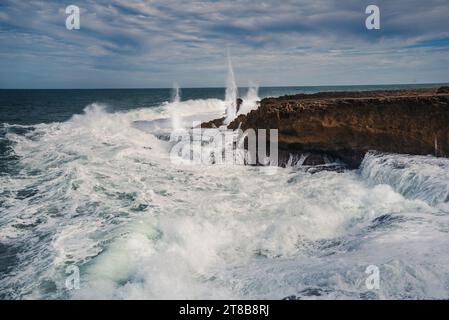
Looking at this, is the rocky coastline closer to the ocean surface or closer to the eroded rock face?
the eroded rock face

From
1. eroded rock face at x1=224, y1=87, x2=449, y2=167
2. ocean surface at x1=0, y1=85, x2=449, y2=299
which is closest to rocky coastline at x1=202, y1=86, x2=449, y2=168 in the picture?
eroded rock face at x1=224, y1=87, x2=449, y2=167

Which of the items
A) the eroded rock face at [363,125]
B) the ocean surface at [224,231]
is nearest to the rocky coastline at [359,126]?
the eroded rock face at [363,125]

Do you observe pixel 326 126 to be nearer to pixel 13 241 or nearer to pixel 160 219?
pixel 160 219

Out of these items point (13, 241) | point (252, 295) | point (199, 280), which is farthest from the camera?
point (13, 241)

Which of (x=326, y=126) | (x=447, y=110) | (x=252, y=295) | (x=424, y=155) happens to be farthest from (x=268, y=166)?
(x=252, y=295)

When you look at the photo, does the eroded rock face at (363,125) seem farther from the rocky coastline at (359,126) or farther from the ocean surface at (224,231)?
the ocean surface at (224,231)

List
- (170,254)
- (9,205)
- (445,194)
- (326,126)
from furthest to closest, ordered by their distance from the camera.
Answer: (326,126)
(9,205)
(445,194)
(170,254)

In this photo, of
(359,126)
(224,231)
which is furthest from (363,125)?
(224,231)

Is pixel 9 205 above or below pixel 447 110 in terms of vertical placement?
below
